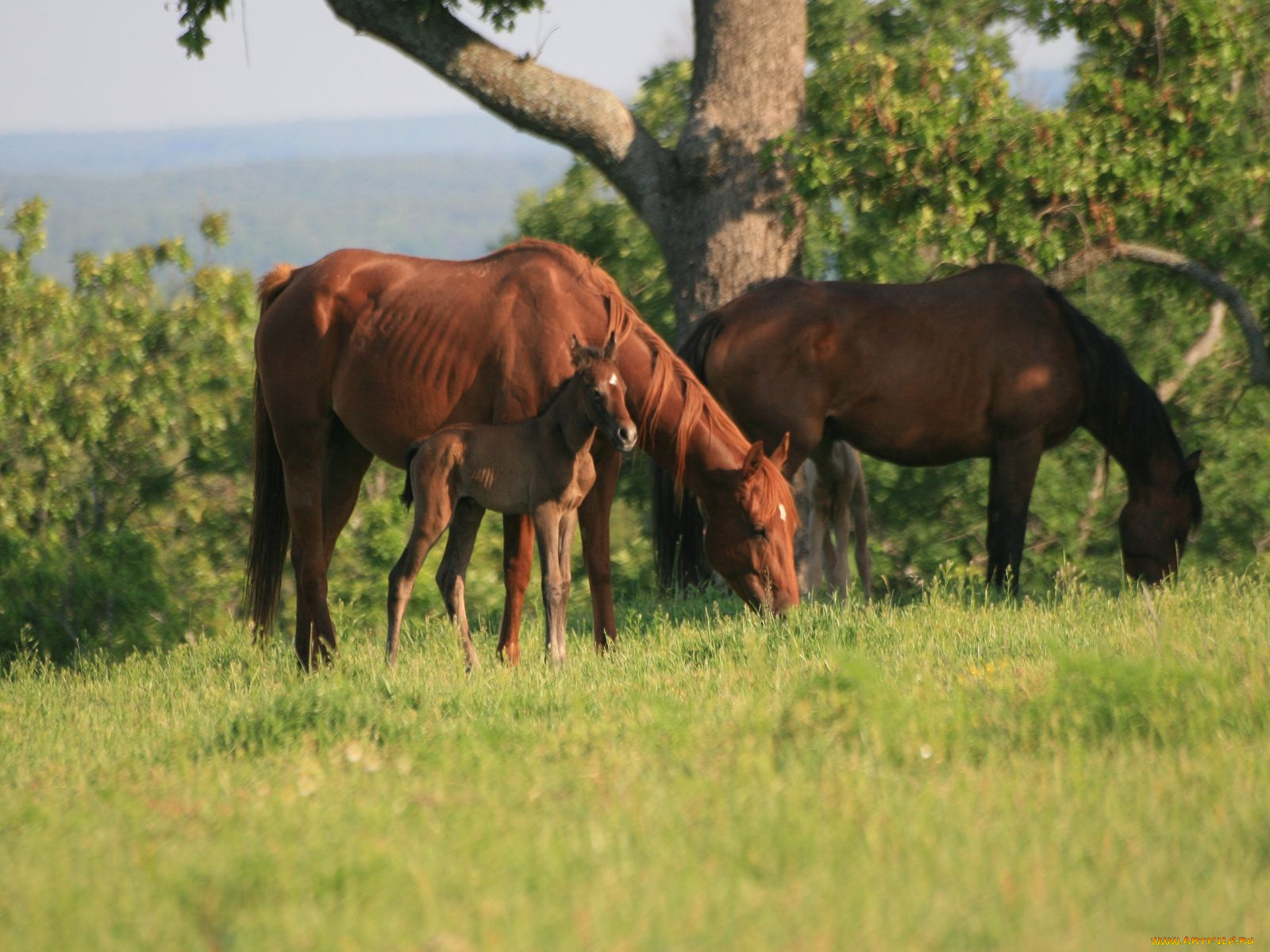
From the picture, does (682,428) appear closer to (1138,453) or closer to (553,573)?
(553,573)

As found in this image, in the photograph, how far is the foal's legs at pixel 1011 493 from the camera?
29.2ft

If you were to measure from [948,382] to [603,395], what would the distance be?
10.9ft

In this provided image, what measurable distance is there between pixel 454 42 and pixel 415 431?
436 cm

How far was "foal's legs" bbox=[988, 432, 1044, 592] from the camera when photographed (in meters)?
8.90

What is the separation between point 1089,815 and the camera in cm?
389

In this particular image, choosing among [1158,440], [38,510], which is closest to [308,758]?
[1158,440]

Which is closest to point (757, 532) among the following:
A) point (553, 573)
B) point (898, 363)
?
point (553, 573)

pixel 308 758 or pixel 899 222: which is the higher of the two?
pixel 899 222

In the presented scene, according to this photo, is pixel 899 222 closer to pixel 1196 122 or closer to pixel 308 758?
pixel 1196 122

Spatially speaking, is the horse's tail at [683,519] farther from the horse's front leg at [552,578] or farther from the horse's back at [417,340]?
the horse's front leg at [552,578]

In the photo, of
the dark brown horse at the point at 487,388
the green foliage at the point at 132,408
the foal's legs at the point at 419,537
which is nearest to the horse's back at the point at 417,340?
the dark brown horse at the point at 487,388

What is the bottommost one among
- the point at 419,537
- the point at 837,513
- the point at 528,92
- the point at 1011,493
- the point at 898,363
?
the point at 837,513

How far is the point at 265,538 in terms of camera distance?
28.3 feet

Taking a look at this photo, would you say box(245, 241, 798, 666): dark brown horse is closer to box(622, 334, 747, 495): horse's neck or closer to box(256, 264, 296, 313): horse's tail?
box(622, 334, 747, 495): horse's neck
